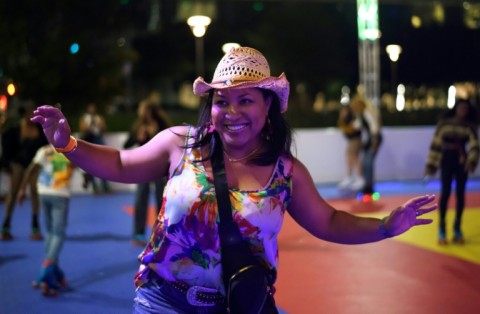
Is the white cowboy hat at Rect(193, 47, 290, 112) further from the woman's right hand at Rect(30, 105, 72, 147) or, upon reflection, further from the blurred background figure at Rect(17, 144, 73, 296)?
the blurred background figure at Rect(17, 144, 73, 296)

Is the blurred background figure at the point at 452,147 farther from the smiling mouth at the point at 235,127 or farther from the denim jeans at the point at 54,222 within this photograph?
the smiling mouth at the point at 235,127

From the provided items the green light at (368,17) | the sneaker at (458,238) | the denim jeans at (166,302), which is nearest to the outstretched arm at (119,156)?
the denim jeans at (166,302)

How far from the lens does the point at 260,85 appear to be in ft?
8.64

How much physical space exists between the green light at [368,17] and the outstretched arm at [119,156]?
48.9ft

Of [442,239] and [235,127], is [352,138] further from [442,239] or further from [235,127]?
[235,127]

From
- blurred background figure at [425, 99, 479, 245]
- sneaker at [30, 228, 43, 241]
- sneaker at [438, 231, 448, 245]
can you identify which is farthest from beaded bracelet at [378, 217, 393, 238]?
sneaker at [30, 228, 43, 241]

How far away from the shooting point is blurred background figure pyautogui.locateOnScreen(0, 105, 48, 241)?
8711 millimetres

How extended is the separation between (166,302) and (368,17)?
50.2 ft

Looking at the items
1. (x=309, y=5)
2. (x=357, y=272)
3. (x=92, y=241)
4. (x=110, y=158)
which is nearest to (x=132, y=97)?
(x=309, y=5)

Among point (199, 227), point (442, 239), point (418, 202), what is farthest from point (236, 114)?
point (442, 239)

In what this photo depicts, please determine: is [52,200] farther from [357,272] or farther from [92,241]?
[357,272]

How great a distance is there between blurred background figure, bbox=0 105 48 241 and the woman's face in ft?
20.4

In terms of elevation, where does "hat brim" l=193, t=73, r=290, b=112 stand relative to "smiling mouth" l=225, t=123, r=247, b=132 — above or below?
above

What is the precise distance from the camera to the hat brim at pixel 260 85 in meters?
2.60
